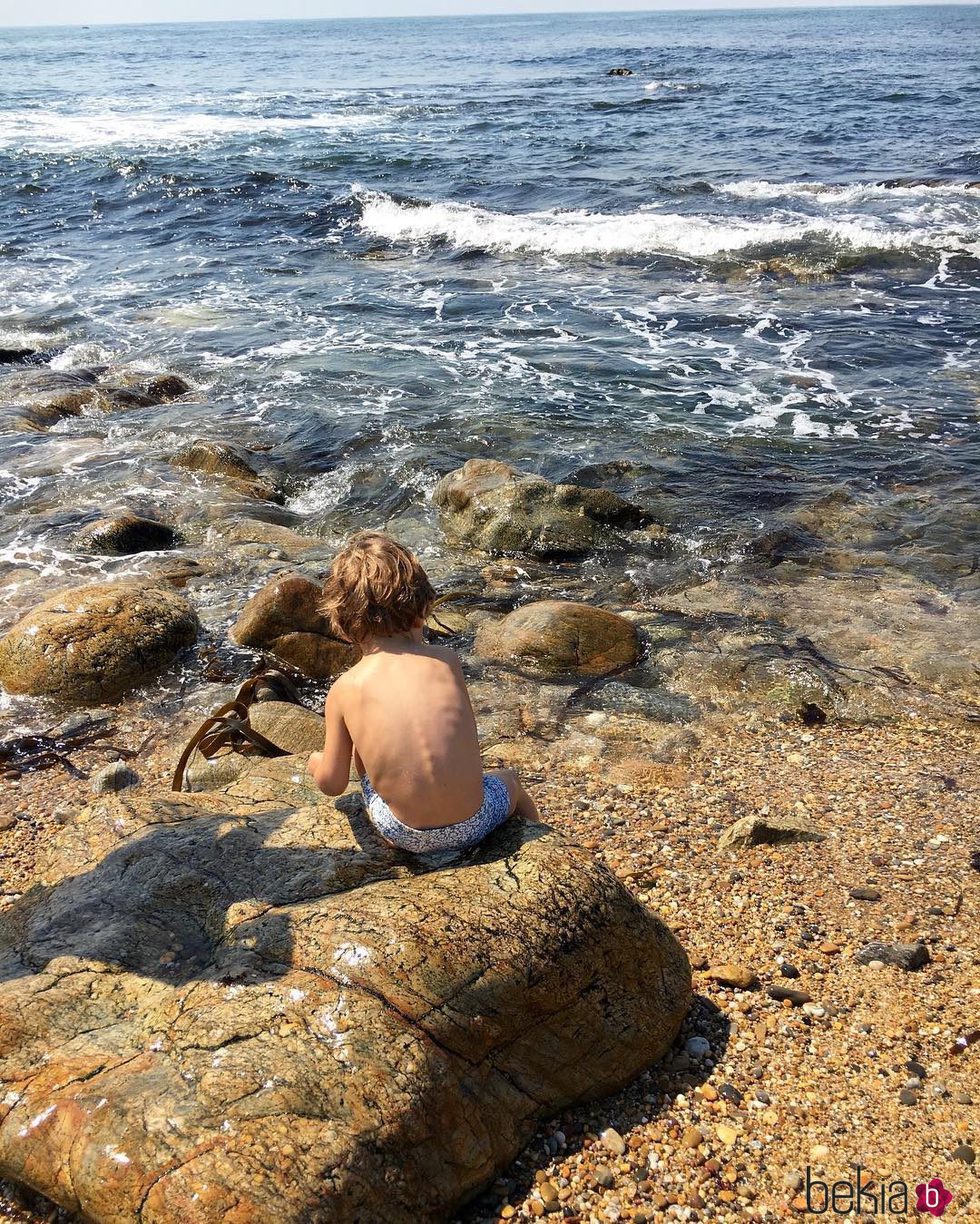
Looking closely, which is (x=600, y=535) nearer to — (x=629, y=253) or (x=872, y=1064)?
(x=872, y=1064)

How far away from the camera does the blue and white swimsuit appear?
3459 mm

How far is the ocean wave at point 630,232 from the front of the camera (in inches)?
664

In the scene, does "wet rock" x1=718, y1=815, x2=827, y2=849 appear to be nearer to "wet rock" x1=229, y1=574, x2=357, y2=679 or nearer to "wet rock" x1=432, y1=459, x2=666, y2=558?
"wet rock" x1=229, y1=574, x2=357, y2=679

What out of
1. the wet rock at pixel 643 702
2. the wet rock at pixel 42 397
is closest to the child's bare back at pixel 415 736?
the wet rock at pixel 643 702

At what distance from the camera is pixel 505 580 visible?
780 centimetres

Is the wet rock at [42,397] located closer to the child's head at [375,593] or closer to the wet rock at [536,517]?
the wet rock at [536,517]

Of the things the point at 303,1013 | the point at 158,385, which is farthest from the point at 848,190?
the point at 303,1013

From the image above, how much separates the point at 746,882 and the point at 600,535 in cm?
442

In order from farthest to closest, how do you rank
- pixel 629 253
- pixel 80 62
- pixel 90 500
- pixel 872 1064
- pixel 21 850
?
1. pixel 80 62
2. pixel 629 253
3. pixel 90 500
4. pixel 21 850
5. pixel 872 1064

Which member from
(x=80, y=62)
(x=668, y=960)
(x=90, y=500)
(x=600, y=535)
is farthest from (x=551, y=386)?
(x=80, y=62)

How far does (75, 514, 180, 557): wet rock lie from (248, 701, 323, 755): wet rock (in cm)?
327

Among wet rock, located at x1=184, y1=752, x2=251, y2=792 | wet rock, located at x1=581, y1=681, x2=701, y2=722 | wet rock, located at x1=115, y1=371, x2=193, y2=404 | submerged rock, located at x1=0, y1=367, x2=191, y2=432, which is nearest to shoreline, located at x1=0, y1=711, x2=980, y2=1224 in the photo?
wet rock, located at x1=581, y1=681, x2=701, y2=722

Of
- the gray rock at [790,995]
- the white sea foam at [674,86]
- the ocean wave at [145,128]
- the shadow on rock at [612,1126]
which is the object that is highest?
the white sea foam at [674,86]

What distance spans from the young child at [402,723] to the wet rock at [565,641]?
9.36 ft
